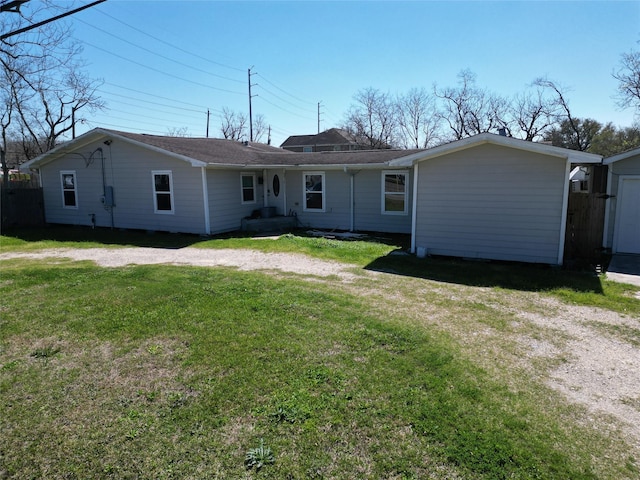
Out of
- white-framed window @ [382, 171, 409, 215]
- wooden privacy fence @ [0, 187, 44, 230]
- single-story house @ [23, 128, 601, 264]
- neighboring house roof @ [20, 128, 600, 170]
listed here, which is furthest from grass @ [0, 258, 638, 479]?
wooden privacy fence @ [0, 187, 44, 230]

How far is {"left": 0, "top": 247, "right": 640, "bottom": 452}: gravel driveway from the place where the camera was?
3.93 meters

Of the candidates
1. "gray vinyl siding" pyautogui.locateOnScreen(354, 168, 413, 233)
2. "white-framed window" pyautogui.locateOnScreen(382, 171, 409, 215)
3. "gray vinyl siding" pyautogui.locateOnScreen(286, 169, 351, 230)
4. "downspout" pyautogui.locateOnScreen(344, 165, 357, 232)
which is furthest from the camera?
"gray vinyl siding" pyautogui.locateOnScreen(286, 169, 351, 230)

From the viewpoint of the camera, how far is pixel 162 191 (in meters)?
14.3

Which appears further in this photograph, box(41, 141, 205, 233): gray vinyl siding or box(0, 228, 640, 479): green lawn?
box(41, 141, 205, 233): gray vinyl siding

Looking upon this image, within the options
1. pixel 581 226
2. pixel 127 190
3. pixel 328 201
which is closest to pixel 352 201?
pixel 328 201

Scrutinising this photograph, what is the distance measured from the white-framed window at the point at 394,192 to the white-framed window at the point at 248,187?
15.8 feet

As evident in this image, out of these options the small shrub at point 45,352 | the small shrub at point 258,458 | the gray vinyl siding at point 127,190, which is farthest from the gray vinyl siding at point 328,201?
the small shrub at point 258,458

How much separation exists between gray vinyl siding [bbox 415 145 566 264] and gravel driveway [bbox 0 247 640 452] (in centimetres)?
254

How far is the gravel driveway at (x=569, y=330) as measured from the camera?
393 cm

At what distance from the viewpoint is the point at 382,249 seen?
11516 mm

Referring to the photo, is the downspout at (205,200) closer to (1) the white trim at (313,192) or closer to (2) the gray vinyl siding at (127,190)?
(2) the gray vinyl siding at (127,190)

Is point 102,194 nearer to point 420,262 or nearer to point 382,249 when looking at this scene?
point 382,249

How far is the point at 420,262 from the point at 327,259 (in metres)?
2.14

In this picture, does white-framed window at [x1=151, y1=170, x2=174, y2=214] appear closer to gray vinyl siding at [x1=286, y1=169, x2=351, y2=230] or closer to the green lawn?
gray vinyl siding at [x1=286, y1=169, x2=351, y2=230]
